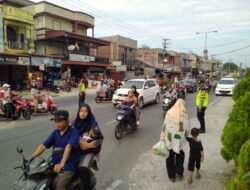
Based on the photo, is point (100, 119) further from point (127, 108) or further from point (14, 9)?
point (14, 9)

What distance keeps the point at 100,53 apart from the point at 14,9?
939 inches

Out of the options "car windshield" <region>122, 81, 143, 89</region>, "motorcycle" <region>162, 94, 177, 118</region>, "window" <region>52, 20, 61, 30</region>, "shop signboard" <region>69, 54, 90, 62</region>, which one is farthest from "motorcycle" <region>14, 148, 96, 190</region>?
"window" <region>52, 20, 61, 30</region>

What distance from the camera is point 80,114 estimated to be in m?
4.59

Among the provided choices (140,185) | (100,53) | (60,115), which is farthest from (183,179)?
(100,53)

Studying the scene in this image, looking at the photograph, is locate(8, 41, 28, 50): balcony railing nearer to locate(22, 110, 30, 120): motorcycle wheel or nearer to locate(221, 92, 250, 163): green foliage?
locate(22, 110, 30, 120): motorcycle wheel

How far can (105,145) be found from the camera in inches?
322

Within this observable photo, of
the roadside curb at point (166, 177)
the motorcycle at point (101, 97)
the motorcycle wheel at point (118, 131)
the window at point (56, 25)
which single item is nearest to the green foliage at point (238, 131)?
the roadside curb at point (166, 177)

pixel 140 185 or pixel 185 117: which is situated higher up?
pixel 185 117

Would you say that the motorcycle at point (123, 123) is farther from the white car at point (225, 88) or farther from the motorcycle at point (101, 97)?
the white car at point (225, 88)

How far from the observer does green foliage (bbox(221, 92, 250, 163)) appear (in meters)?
4.96

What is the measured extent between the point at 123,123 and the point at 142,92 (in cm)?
Result: 788

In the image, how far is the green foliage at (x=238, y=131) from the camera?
16.3 feet

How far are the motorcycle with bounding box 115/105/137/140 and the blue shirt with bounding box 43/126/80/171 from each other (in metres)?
5.10

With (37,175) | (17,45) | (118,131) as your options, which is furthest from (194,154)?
(17,45)
